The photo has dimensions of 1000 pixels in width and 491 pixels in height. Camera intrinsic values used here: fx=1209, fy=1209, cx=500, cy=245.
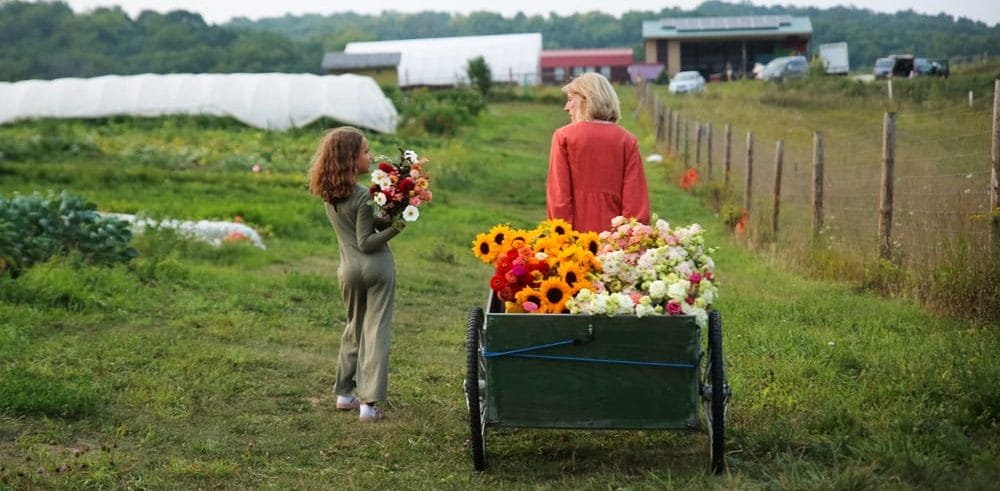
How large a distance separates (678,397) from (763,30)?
231 ft

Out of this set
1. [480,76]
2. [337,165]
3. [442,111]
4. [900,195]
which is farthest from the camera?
[480,76]

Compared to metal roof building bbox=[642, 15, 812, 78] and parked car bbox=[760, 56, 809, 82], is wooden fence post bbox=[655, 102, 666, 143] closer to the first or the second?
parked car bbox=[760, 56, 809, 82]

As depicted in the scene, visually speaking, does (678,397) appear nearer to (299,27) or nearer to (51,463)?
(51,463)

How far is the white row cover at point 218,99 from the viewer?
33.2 metres

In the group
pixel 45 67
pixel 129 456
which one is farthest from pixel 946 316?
pixel 45 67

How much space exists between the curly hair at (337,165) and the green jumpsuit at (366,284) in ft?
0.32

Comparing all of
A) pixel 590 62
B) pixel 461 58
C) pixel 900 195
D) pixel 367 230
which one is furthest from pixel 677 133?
pixel 590 62

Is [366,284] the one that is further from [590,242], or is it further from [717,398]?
[717,398]

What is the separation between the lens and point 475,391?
5.58 metres

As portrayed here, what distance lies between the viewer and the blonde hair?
6516 millimetres

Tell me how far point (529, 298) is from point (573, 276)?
232 mm

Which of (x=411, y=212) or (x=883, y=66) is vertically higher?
(x=411, y=212)

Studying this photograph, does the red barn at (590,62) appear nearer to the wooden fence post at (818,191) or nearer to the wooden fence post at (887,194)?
the wooden fence post at (818,191)

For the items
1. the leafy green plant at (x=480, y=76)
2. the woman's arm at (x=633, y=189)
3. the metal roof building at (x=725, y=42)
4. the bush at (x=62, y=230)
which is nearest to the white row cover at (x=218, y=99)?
the leafy green plant at (x=480, y=76)
